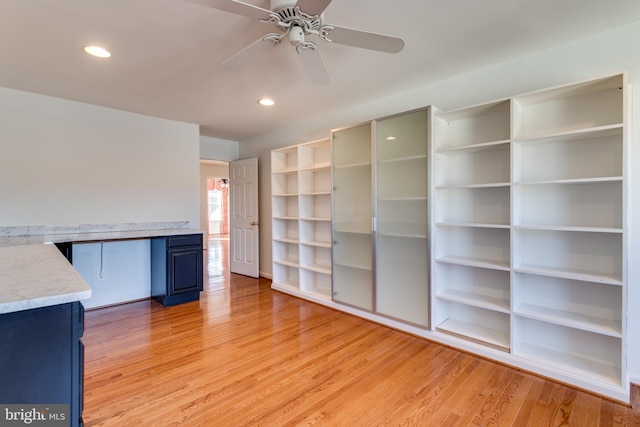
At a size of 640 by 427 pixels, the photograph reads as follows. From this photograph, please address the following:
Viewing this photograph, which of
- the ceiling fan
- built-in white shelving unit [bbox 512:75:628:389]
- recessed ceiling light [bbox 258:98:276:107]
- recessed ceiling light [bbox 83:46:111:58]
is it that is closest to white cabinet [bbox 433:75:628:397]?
built-in white shelving unit [bbox 512:75:628:389]

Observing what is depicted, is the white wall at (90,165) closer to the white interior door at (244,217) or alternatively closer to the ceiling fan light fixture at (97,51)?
the white interior door at (244,217)

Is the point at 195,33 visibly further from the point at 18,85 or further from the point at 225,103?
the point at 18,85

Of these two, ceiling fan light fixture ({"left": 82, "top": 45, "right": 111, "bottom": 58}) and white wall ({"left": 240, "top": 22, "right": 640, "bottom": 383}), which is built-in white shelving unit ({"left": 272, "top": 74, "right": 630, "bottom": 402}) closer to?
white wall ({"left": 240, "top": 22, "right": 640, "bottom": 383})

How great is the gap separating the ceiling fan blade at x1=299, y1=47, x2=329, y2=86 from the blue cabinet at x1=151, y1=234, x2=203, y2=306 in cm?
259

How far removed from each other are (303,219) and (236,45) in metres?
2.28

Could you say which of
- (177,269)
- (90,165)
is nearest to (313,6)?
(177,269)

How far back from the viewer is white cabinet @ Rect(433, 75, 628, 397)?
2053mm

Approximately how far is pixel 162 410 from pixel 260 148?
396 centimetres

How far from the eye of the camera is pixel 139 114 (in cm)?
389

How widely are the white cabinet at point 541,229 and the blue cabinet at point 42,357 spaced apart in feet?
8.34

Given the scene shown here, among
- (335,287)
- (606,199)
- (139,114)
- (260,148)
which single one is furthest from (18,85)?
(606,199)

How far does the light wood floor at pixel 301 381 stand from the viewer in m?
1.77

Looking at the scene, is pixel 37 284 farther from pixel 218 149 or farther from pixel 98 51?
pixel 218 149

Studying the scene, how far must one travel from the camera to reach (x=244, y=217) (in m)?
5.25
